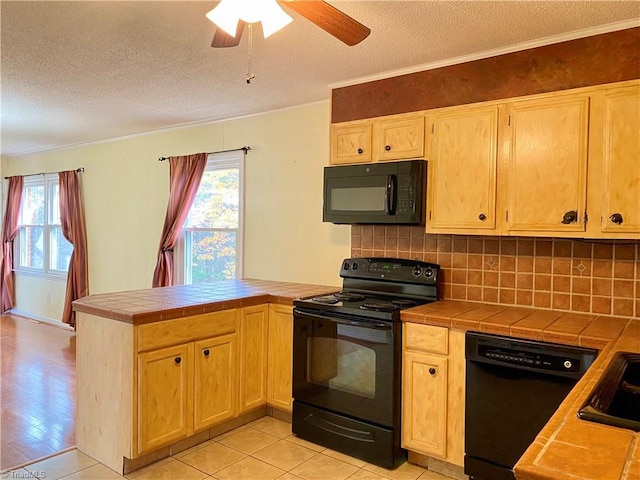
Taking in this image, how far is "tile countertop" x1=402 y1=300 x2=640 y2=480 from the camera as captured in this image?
0.91m

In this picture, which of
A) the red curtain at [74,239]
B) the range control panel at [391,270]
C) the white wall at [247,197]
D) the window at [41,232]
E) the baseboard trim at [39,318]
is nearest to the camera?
the range control panel at [391,270]

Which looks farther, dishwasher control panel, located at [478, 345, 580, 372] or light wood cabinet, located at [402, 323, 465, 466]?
light wood cabinet, located at [402, 323, 465, 466]

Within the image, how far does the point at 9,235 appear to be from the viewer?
284 inches

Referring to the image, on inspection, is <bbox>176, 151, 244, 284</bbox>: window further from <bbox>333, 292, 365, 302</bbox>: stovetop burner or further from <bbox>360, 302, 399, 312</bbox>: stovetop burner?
<bbox>360, 302, 399, 312</bbox>: stovetop burner

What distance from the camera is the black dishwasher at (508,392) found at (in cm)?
213

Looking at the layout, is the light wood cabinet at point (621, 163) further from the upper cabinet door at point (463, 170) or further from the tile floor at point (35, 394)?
the tile floor at point (35, 394)

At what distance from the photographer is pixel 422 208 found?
2.86 meters

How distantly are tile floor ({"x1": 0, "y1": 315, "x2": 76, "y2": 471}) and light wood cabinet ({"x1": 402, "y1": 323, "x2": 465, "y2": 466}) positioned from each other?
2.07 metres

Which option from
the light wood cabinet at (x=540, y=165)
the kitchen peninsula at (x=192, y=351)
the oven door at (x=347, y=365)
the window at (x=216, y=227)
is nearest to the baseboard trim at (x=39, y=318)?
the window at (x=216, y=227)

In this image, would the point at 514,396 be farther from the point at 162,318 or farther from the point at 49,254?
the point at 49,254

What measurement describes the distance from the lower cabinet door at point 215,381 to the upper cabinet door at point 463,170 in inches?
58.4

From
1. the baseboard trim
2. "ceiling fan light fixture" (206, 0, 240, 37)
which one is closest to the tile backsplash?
"ceiling fan light fixture" (206, 0, 240, 37)

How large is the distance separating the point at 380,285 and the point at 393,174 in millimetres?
763

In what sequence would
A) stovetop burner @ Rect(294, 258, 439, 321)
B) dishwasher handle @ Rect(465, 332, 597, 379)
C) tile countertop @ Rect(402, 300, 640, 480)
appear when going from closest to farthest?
tile countertop @ Rect(402, 300, 640, 480) → dishwasher handle @ Rect(465, 332, 597, 379) → stovetop burner @ Rect(294, 258, 439, 321)
